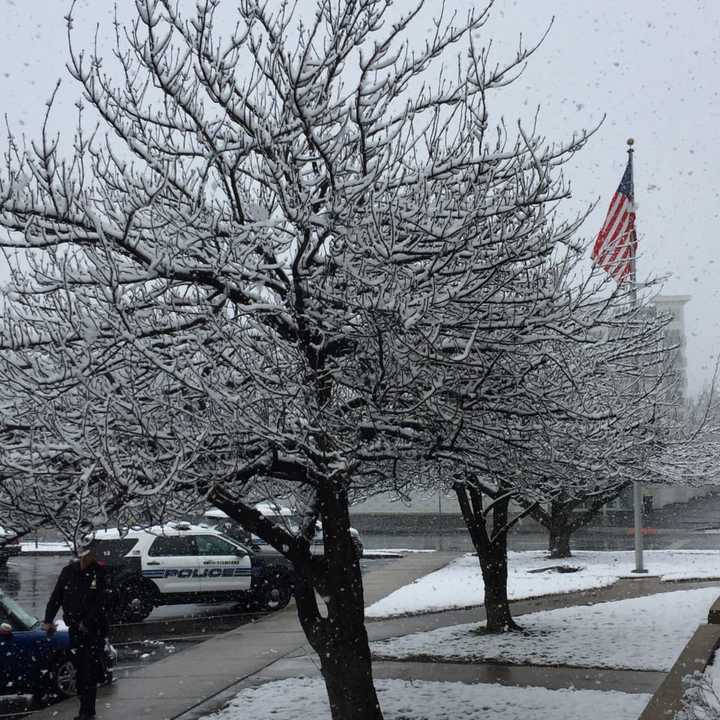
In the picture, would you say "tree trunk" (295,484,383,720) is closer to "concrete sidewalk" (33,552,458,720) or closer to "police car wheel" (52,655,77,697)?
"concrete sidewalk" (33,552,458,720)

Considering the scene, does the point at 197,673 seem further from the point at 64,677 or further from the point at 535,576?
the point at 535,576

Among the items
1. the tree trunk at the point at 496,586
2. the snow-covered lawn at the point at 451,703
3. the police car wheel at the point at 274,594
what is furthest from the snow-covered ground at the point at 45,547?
the snow-covered lawn at the point at 451,703

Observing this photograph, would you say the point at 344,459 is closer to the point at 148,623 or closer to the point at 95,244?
the point at 95,244

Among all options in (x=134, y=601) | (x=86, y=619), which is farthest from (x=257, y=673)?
(x=134, y=601)

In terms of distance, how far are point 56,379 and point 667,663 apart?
302 inches

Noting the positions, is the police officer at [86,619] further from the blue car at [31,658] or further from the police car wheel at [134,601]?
the police car wheel at [134,601]

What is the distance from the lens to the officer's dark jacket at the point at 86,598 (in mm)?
9109

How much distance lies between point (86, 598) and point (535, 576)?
41.4 ft

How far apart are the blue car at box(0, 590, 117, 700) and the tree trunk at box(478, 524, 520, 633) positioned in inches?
211

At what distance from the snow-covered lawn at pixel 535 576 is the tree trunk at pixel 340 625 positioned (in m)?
7.94

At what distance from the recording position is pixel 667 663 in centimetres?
1066

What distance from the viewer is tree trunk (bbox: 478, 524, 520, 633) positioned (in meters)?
12.8

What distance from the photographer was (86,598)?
9.13 metres

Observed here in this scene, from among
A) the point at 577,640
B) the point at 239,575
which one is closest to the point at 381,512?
the point at 239,575
